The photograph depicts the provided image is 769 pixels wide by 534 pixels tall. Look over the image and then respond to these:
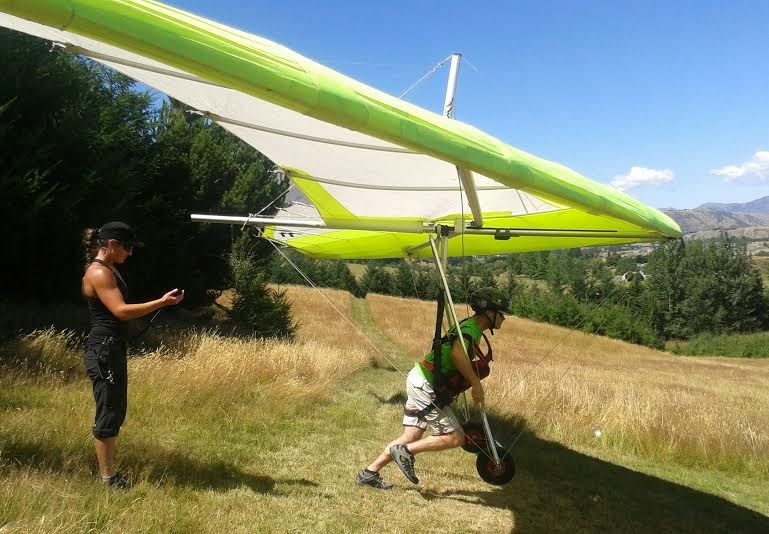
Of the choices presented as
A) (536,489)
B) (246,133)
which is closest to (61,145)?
(246,133)

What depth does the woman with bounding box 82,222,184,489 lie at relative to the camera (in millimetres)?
3381

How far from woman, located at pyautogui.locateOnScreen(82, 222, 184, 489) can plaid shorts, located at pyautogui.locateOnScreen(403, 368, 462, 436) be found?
2.14 meters

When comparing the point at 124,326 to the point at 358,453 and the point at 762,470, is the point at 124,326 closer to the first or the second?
the point at 358,453

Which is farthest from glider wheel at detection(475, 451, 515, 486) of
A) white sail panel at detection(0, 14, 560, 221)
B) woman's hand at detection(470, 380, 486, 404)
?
white sail panel at detection(0, 14, 560, 221)

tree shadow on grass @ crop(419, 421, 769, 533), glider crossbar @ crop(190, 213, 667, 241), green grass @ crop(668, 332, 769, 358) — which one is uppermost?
glider crossbar @ crop(190, 213, 667, 241)

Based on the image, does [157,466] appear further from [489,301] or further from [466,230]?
[466,230]

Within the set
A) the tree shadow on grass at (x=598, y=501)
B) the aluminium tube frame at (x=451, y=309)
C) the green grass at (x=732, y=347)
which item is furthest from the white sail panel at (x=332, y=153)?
the green grass at (x=732, y=347)

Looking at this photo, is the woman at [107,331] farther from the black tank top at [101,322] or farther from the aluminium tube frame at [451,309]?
the aluminium tube frame at [451,309]

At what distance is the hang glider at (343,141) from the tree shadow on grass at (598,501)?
2492 millimetres

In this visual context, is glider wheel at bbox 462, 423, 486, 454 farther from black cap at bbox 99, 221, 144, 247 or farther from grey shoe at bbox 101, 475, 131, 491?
black cap at bbox 99, 221, 144, 247

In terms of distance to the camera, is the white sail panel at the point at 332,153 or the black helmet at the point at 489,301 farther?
the black helmet at the point at 489,301

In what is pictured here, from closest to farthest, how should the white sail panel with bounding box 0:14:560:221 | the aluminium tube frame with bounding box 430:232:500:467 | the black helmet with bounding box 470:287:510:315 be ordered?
the white sail panel with bounding box 0:14:560:221 → the aluminium tube frame with bounding box 430:232:500:467 → the black helmet with bounding box 470:287:510:315

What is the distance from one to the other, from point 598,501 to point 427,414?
2089mm

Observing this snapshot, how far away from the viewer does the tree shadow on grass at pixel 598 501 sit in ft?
15.3
